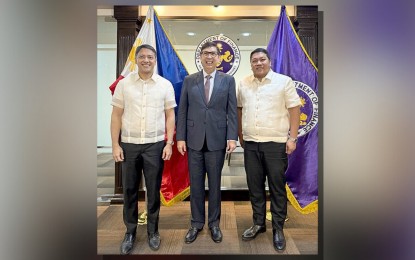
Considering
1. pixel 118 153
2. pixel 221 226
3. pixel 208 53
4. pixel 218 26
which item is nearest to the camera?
pixel 118 153

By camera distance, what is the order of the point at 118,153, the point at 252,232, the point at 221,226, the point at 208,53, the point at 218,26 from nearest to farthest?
the point at 118,153 < the point at 208,53 < the point at 252,232 < the point at 221,226 < the point at 218,26

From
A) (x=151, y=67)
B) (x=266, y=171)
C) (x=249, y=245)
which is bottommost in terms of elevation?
(x=249, y=245)

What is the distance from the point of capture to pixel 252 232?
1.90 meters

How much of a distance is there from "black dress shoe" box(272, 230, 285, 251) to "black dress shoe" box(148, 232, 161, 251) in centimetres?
68

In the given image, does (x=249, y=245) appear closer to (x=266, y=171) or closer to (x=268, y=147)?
(x=266, y=171)

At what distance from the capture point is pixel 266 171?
183 cm

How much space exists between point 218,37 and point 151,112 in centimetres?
126

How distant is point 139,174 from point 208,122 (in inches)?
19.5

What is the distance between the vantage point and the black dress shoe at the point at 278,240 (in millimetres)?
1750

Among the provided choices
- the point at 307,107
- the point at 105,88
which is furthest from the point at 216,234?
the point at 105,88

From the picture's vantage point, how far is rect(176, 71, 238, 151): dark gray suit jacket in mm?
1748

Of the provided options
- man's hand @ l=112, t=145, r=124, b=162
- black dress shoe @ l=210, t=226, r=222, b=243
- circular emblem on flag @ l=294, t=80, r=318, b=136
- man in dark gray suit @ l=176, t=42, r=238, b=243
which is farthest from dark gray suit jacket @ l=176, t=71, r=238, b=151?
circular emblem on flag @ l=294, t=80, r=318, b=136

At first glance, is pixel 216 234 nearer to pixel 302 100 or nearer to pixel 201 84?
pixel 201 84

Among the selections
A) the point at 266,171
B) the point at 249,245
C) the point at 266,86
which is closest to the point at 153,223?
the point at 249,245
